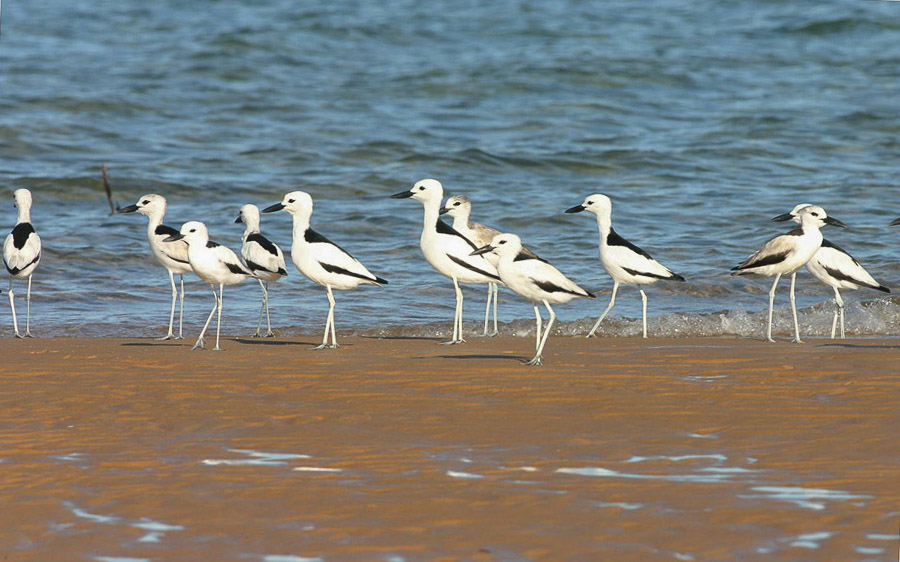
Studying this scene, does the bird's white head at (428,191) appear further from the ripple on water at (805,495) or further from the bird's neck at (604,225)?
the ripple on water at (805,495)

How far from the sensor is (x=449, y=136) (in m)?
24.9

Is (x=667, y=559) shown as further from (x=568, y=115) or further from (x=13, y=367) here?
(x=568, y=115)

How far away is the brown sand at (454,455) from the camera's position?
517cm

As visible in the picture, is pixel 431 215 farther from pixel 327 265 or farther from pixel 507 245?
pixel 507 245

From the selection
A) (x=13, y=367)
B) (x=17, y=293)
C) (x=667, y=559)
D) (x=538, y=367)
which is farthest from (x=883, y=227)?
(x=667, y=559)

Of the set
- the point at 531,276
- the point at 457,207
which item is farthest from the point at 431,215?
the point at 531,276

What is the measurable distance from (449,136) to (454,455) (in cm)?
1877

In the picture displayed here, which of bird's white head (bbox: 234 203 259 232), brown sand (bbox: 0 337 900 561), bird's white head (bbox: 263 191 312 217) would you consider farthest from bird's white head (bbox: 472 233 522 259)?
bird's white head (bbox: 234 203 259 232)

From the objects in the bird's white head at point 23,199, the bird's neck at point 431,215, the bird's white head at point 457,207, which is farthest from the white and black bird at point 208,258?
the bird's white head at point 23,199

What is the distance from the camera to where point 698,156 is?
76.6 ft

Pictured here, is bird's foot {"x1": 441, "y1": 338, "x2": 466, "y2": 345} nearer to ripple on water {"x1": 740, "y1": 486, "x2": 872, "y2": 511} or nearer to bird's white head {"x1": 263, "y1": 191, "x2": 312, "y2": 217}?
bird's white head {"x1": 263, "y1": 191, "x2": 312, "y2": 217}

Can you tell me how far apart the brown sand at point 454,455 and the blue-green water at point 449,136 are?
3876mm

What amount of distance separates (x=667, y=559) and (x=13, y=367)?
19.4 ft

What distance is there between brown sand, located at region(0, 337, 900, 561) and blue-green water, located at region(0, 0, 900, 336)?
3876mm
